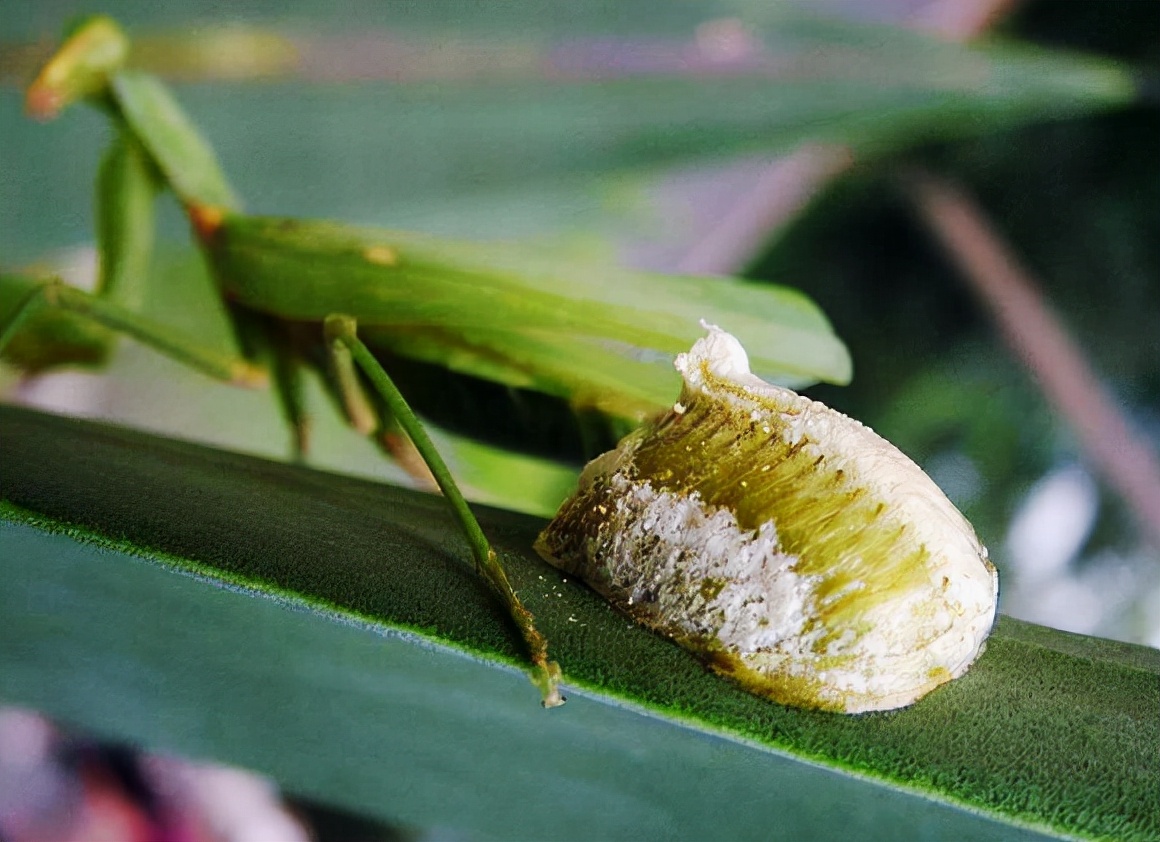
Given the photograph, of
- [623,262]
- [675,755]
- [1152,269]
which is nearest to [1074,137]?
[1152,269]

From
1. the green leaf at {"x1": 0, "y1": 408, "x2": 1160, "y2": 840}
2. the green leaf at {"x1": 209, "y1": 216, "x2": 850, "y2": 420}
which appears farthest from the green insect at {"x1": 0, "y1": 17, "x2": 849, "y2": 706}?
the green leaf at {"x1": 0, "y1": 408, "x2": 1160, "y2": 840}

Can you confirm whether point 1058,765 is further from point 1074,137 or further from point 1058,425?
point 1074,137

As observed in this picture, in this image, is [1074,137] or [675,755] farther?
[1074,137]

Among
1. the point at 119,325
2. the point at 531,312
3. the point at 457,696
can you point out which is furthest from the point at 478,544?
the point at 119,325

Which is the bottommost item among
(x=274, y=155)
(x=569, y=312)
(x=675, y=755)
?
(x=675, y=755)

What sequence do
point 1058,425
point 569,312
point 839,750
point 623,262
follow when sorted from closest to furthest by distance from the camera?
point 839,750, point 569,312, point 1058,425, point 623,262

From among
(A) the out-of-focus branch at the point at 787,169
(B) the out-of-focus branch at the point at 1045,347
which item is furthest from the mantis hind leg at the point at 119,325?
(B) the out-of-focus branch at the point at 1045,347

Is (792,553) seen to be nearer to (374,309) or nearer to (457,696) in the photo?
(457,696)
